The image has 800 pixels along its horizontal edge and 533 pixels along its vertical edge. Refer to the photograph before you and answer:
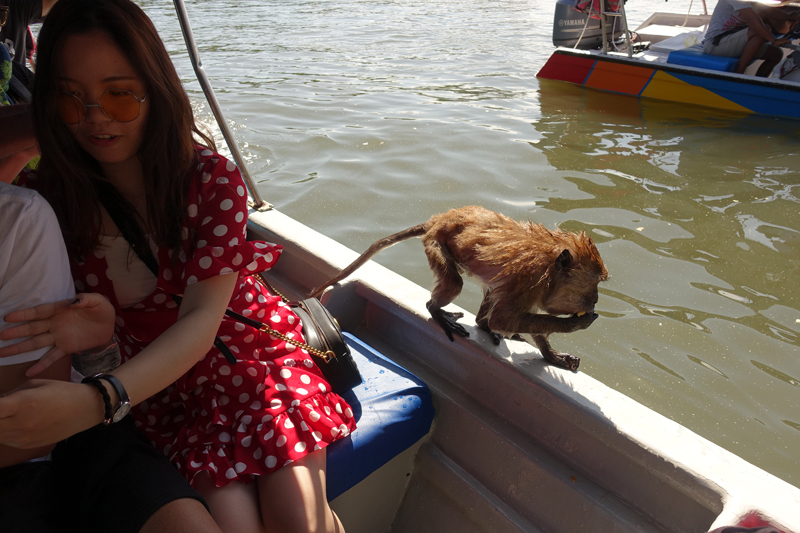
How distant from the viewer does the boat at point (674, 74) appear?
7867 mm

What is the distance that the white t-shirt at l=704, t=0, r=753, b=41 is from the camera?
784cm

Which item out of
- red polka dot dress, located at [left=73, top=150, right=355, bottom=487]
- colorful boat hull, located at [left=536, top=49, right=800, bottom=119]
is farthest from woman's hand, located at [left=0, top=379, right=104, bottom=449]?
colorful boat hull, located at [left=536, top=49, right=800, bottom=119]

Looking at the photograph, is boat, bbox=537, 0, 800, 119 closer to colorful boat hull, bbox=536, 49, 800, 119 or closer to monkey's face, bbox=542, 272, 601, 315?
colorful boat hull, bbox=536, 49, 800, 119

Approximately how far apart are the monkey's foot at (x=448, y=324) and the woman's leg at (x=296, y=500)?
874 millimetres

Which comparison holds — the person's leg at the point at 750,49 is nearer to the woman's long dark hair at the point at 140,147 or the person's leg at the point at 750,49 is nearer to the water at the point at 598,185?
the water at the point at 598,185

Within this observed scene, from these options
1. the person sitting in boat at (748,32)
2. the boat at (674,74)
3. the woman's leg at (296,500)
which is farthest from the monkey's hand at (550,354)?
the person sitting in boat at (748,32)

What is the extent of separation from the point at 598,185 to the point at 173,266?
5.72m

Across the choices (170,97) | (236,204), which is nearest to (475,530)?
(236,204)

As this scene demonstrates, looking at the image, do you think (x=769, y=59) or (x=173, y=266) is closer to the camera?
(x=173, y=266)

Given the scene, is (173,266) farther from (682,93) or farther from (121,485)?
(682,93)

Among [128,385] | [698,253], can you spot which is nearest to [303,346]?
[128,385]

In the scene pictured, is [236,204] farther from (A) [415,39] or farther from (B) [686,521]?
(A) [415,39]

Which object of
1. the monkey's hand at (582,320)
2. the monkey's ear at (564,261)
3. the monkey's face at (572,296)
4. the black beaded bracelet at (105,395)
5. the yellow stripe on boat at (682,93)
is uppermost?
the black beaded bracelet at (105,395)

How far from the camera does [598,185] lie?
6418 millimetres
